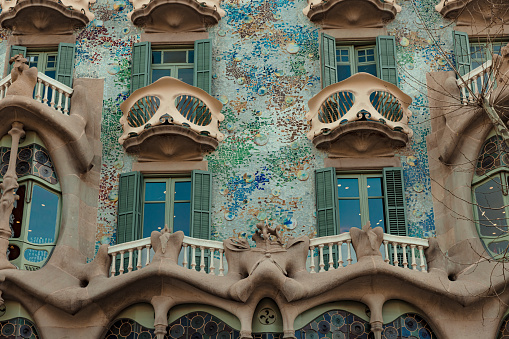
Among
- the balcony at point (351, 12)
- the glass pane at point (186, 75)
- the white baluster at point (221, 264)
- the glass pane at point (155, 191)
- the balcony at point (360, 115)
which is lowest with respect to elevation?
the white baluster at point (221, 264)

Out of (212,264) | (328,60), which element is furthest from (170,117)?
(328,60)

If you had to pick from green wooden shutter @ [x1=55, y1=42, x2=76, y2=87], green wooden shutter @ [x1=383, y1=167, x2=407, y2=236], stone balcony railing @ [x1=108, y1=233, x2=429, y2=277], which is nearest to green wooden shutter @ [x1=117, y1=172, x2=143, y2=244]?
stone balcony railing @ [x1=108, y1=233, x2=429, y2=277]

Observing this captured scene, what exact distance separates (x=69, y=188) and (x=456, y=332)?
842 cm

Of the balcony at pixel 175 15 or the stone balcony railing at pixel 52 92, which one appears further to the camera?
the balcony at pixel 175 15

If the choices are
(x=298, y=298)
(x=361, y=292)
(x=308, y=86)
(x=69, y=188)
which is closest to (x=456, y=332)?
(x=361, y=292)

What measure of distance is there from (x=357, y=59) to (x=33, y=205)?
829 cm

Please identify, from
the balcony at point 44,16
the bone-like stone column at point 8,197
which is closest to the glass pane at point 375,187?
the bone-like stone column at point 8,197

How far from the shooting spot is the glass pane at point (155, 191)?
21656 mm

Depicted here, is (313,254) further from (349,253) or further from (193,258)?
(193,258)

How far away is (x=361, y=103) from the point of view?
70.5ft

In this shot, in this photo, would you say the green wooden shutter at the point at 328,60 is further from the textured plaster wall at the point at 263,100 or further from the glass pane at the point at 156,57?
the glass pane at the point at 156,57

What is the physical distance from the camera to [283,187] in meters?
21.5

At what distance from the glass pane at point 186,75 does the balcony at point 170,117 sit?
1.40m

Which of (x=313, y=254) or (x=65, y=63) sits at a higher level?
(x=65, y=63)
